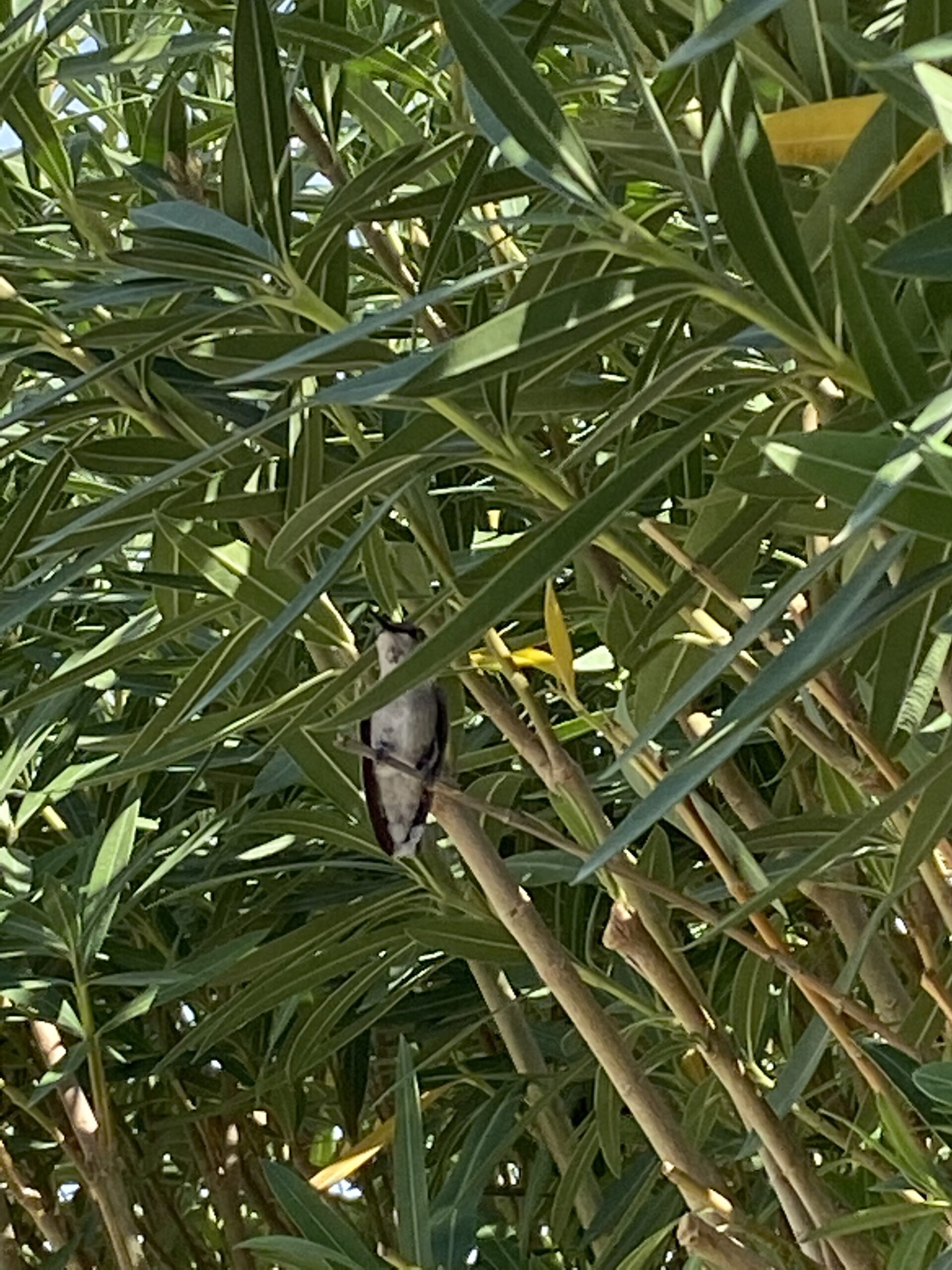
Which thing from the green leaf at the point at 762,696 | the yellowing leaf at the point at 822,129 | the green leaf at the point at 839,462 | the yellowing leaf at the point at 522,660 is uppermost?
the yellowing leaf at the point at 822,129

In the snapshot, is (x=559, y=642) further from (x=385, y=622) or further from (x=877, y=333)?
(x=877, y=333)

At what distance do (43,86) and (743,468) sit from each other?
47 centimetres

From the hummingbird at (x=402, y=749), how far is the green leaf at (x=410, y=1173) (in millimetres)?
125

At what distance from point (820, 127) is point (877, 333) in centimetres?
11

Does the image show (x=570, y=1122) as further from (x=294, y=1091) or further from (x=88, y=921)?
(x=88, y=921)

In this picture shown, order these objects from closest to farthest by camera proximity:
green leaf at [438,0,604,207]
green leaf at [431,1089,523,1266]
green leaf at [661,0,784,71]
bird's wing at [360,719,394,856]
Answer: green leaf at [661,0,784,71]
green leaf at [438,0,604,207]
bird's wing at [360,719,394,856]
green leaf at [431,1089,523,1266]

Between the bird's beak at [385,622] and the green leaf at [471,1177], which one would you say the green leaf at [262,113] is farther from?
the green leaf at [471,1177]

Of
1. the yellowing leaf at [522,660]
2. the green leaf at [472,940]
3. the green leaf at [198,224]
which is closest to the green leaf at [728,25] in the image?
the green leaf at [198,224]

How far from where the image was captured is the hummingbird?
753 millimetres

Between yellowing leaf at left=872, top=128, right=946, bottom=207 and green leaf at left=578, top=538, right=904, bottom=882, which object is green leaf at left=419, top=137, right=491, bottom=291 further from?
green leaf at left=578, top=538, right=904, bottom=882

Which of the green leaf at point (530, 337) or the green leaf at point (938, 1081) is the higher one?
the green leaf at point (530, 337)

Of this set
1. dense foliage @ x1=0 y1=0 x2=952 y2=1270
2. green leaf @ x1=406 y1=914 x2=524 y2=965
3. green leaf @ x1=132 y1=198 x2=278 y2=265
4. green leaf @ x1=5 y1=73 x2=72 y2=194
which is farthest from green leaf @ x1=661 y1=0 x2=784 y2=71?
green leaf @ x1=406 y1=914 x2=524 y2=965

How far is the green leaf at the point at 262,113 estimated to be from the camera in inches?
24.7

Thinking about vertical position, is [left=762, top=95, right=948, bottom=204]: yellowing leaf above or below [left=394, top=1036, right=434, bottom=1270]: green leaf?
above
